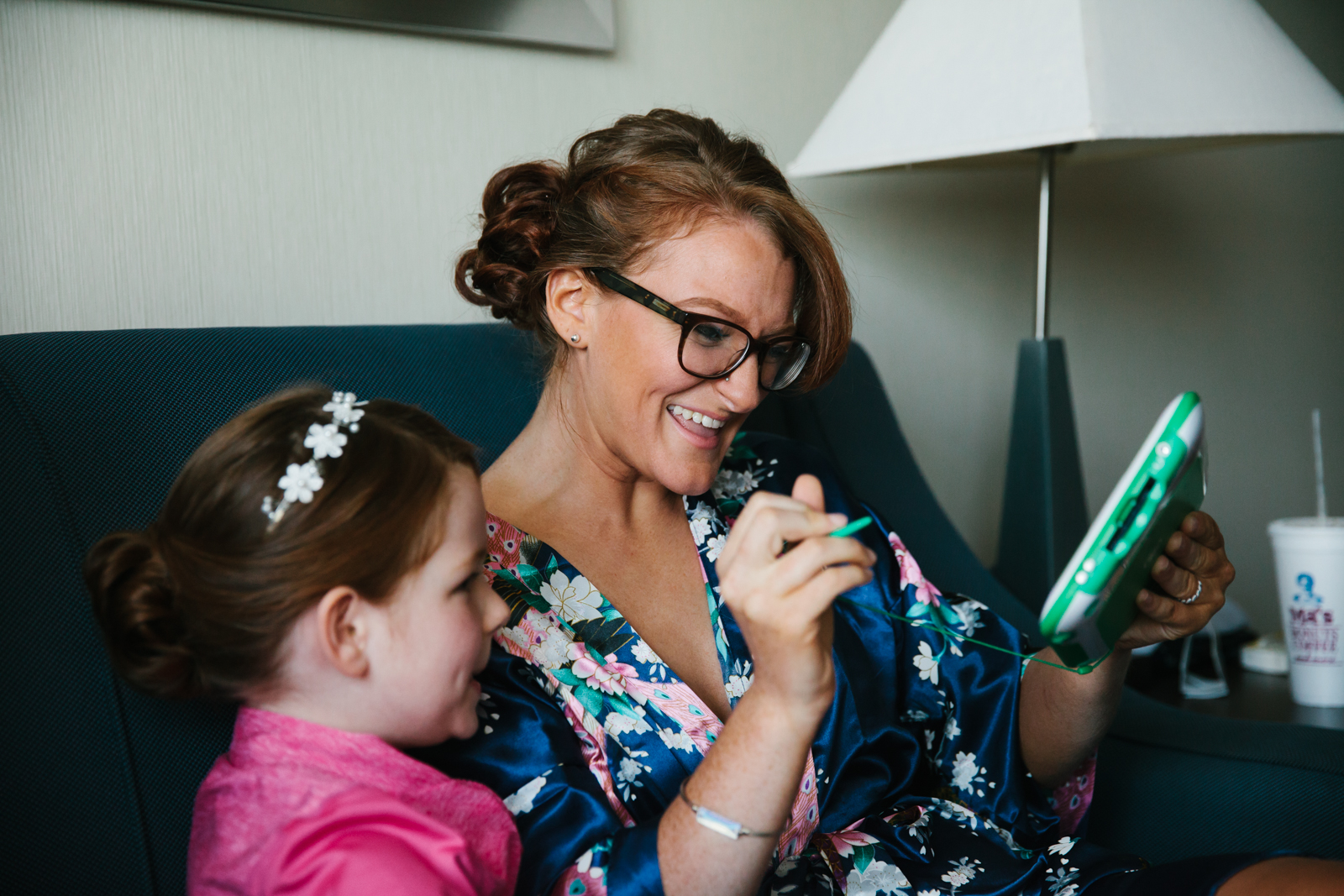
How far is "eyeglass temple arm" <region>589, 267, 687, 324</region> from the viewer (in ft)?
3.58

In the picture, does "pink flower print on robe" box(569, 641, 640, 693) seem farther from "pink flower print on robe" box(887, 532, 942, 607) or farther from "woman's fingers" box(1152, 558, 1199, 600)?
"woman's fingers" box(1152, 558, 1199, 600)

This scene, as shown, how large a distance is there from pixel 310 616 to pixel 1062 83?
121cm

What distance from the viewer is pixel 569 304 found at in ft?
3.86

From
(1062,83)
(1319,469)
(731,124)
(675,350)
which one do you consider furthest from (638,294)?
(1319,469)

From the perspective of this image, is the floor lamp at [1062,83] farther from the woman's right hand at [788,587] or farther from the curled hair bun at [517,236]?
the woman's right hand at [788,587]

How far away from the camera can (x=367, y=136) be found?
143 centimetres

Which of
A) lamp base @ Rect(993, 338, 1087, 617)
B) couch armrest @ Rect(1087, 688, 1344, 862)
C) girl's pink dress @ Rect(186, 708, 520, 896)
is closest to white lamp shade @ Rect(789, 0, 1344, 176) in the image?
lamp base @ Rect(993, 338, 1087, 617)

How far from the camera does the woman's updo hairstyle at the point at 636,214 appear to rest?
3.70 ft

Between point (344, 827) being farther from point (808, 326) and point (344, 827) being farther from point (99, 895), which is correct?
point (808, 326)

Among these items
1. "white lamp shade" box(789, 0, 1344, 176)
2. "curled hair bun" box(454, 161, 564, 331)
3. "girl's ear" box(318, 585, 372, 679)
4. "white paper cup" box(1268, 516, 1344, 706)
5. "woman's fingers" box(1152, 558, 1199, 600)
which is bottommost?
"white paper cup" box(1268, 516, 1344, 706)

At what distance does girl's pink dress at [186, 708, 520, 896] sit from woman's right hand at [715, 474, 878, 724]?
0.82 feet

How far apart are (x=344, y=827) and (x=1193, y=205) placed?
8.69 feet

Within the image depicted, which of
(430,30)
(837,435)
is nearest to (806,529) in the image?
(837,435)

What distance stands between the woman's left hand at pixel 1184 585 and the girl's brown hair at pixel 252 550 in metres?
0.71
